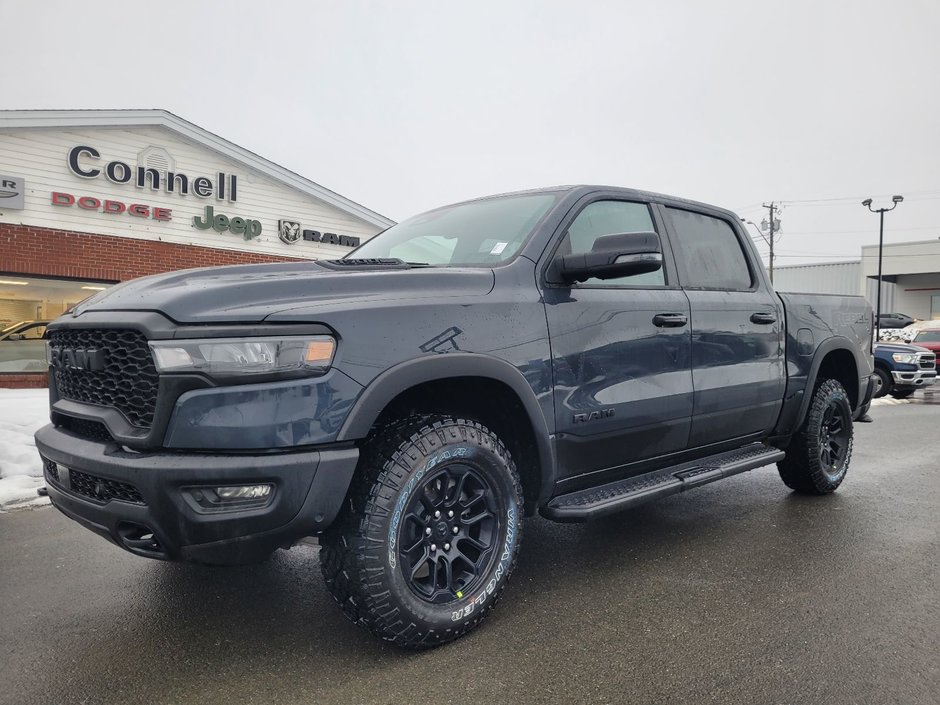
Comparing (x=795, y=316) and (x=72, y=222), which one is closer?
(x=795, y=316)

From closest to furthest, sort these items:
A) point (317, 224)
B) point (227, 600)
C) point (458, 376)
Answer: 1. point (458, 376)
2. point (227, 600)
3. point (317, 224)

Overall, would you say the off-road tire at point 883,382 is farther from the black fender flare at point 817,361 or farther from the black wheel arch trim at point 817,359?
the black fender flare at point 817,361

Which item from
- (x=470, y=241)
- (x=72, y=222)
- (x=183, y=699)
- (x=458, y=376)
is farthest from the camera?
(x=72, y=222)

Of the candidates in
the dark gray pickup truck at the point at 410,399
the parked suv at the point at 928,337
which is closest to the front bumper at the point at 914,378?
the parked suv at the point at 928,337

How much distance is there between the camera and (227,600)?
312 cm

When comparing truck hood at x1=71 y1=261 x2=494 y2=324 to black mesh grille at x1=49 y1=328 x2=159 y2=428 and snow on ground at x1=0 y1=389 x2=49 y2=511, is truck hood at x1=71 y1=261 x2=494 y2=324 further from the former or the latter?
snow on ground at x1=0 y1=389 x2=49 y2=511

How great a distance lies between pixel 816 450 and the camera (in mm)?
4824

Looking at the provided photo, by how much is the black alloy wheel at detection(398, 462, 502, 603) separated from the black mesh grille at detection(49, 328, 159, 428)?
3.23ft

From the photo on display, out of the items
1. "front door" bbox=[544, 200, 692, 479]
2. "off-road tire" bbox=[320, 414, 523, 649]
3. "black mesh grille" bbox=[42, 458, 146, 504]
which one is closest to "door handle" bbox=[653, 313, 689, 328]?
"front door" bbox=[544, 200, 692, 479]

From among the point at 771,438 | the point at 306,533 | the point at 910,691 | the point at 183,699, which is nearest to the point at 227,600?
the point at 183,699

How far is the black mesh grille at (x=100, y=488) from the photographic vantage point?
230 centimetres

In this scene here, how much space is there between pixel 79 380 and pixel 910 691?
3211mm

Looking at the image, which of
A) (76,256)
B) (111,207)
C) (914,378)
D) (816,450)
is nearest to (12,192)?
(76,256)

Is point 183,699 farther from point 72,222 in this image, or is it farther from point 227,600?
point 72,222
